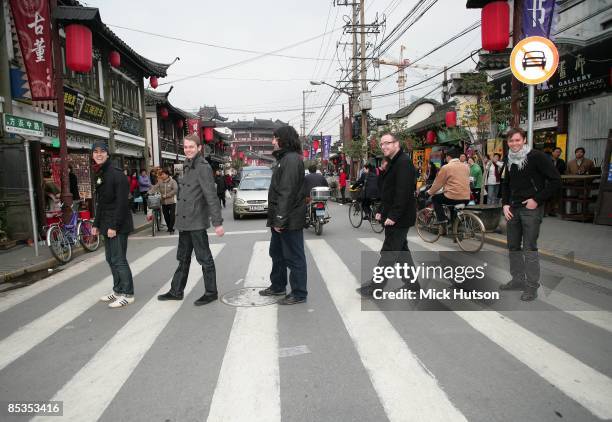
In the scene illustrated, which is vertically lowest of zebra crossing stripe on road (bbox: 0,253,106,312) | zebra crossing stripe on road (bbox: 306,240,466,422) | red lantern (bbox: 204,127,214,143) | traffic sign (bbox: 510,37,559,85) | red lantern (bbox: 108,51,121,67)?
zebra crossing stripe on road (bbox: 0,253,106,312)

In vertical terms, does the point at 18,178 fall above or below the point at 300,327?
above

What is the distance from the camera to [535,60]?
6.66 m

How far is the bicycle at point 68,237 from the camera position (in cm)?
770

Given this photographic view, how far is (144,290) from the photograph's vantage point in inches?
227

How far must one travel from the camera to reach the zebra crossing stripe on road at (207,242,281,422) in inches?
106

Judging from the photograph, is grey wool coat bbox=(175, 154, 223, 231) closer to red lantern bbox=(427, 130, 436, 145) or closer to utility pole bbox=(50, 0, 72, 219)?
utility pole bbox=(50, 0, 72, 219)

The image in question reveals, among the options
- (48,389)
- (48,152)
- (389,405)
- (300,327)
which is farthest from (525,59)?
(48,152)

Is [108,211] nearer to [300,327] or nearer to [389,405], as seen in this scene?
[300,327]

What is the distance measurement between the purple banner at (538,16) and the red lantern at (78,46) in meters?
9.59

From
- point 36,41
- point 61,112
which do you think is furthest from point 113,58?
point 61,112

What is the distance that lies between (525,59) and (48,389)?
290 inches

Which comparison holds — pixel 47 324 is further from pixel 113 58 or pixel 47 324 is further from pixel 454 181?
pixel 113 58

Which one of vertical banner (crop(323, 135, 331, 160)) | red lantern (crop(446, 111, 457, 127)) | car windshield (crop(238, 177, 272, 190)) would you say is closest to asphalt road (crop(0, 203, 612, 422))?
car windshield (crop(238, 177, 272, 190))

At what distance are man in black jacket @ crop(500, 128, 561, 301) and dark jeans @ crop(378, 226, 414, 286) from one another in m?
1.24
